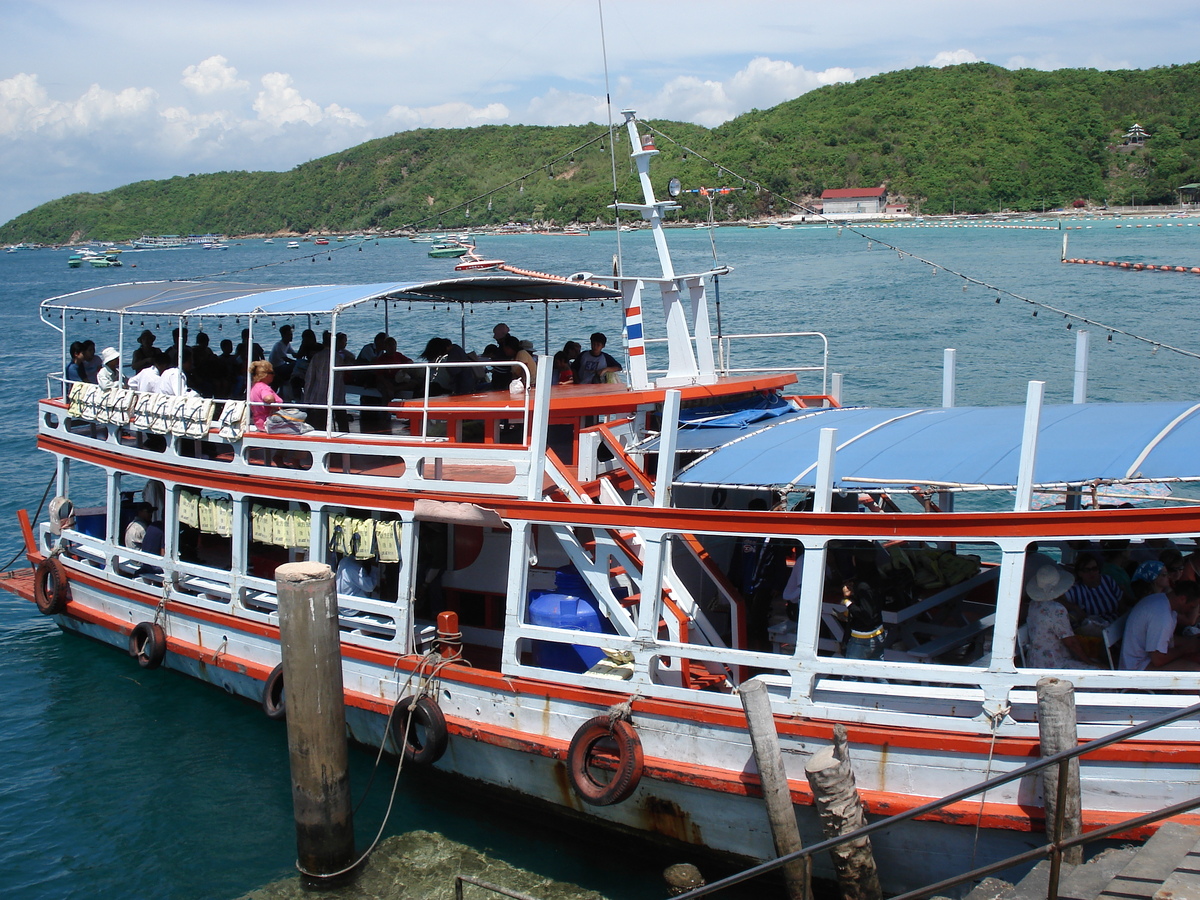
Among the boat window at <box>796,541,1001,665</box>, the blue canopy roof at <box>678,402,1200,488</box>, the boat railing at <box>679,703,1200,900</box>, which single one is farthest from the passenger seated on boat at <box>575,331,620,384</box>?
the boat railing at <box>679,703,1200,900</box>

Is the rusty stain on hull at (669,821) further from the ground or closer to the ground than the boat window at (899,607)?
closer to the ground

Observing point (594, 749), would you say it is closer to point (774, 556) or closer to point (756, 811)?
point (756, 811)

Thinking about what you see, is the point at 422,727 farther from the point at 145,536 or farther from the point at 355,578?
the point at 145,536

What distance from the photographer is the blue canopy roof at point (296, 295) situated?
32.3ft

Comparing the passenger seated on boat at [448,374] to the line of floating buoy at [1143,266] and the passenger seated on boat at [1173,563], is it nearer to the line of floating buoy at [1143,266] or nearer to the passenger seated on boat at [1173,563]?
the passenger seated on boat at [1173,563]

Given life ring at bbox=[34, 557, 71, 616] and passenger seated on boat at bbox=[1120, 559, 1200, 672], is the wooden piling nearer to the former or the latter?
passenger seated on boat at bbox=[1120, 559, 1200, 672]

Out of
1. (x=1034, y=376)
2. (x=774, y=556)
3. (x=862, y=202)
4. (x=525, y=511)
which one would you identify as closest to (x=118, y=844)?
(x=525, y=511)

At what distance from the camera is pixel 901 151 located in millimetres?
113875

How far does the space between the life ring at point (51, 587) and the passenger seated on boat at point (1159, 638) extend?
12015mm

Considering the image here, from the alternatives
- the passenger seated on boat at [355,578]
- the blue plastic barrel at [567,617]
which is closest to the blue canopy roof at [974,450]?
the blue plastic barrel at [567,617]

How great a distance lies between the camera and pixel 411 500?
354 inches

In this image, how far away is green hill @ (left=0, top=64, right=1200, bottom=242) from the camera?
91.6 m

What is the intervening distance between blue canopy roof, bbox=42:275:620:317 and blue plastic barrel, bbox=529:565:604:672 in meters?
3.05

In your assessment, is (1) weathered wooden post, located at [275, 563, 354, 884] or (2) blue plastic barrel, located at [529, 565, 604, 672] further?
(2) blue plastic barrel, located at [529, 565, 604, 672]
